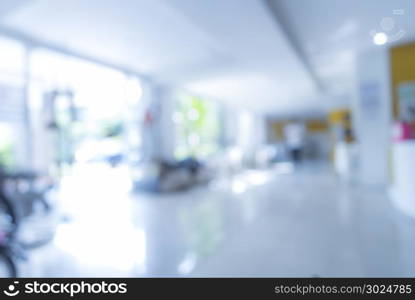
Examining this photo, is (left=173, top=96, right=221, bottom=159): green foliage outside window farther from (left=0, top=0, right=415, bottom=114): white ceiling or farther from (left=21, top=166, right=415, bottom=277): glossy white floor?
(left=21, top=166, right=415, bottom=277): glossy white floor

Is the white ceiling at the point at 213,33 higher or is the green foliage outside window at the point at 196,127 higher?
the white ceiling at the point at 213,33

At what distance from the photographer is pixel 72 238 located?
2.89m

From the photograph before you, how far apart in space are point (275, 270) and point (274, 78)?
551 centimetres

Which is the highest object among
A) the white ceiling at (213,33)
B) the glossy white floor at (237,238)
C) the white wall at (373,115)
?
the white ceiling at (213,33)

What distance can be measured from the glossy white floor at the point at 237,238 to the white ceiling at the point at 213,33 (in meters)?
1.72

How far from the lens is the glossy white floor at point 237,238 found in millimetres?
1865
